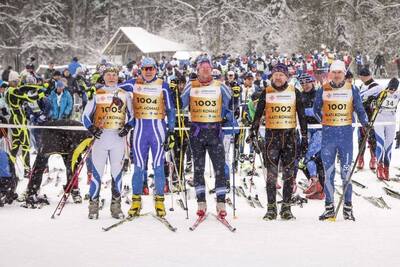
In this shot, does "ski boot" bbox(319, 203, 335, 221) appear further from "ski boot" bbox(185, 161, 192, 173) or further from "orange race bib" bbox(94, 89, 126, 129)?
"ski boot" bbox(185, 161, 192, 173)

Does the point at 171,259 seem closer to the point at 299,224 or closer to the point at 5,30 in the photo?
the point at 299,224

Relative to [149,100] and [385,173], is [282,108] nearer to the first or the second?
[149,100]

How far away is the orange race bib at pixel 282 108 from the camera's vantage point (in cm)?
708

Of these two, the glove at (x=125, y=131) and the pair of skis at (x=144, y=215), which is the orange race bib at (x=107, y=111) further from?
the pair of skis at (x=144, y=215)

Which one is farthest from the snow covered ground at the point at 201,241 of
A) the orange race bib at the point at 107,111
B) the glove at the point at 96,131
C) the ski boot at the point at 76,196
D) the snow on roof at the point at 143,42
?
the snow on roof at the point at 143,42

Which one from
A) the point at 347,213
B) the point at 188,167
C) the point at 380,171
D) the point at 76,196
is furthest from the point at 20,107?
the point at 380,171

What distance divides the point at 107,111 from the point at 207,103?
1.38 m

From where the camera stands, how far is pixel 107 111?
7289mm

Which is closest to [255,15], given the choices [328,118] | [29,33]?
[29,33]

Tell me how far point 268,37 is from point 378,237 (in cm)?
4497

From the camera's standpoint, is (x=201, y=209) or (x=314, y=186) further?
(x=314, y=186)

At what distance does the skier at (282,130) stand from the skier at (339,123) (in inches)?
13.7

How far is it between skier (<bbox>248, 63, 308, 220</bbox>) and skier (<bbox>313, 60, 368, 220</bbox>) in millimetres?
348

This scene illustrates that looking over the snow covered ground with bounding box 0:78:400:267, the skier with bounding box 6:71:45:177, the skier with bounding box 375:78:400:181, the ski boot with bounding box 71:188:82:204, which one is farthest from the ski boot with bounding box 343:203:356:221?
the skier with bounding box 6:71:45:177
